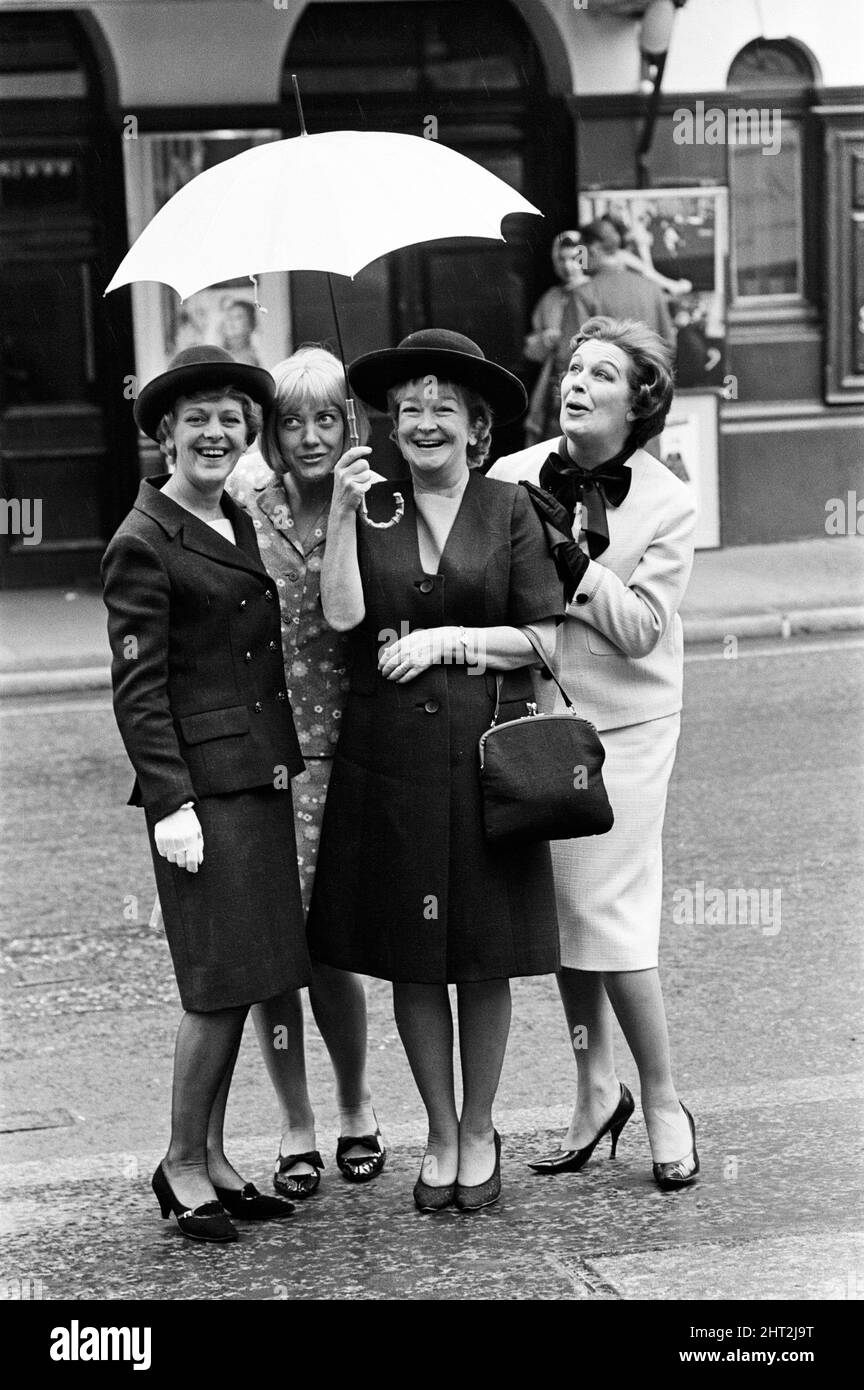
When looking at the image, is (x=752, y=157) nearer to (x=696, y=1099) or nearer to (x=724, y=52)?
(x=724, y=52)

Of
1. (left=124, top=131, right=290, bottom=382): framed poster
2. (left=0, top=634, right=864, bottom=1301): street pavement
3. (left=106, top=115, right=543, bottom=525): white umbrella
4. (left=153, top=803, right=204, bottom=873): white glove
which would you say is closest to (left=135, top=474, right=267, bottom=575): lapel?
(left=106, top=115, right=543, bottom=525): white umbrella

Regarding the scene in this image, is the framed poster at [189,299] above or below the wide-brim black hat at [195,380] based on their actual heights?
above

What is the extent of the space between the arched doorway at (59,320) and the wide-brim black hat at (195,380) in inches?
401

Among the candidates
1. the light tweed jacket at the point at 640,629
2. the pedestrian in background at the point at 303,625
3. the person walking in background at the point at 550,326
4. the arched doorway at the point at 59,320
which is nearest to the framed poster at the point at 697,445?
the person walking in background at the point at 550,326

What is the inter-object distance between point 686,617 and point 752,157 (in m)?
4.31

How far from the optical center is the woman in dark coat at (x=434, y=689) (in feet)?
14.2

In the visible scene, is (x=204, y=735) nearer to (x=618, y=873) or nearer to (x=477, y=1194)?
(x=618, y=873)

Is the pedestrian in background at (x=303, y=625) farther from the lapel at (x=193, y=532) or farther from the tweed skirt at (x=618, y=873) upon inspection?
the tweed skirt at (x=618, y=873)

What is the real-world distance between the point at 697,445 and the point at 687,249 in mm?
1323

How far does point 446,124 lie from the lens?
1477 centimetres

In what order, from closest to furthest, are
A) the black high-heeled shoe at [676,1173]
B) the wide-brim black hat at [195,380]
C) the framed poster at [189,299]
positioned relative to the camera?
the wide-brim black hat at [195,380], the black high-heeled shoe at [676,1173], the framed poster at [189,299]

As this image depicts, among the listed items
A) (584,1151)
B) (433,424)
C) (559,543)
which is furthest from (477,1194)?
(433,424)

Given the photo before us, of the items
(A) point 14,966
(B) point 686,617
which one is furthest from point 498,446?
(A) point 14,966

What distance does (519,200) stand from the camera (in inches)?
177
